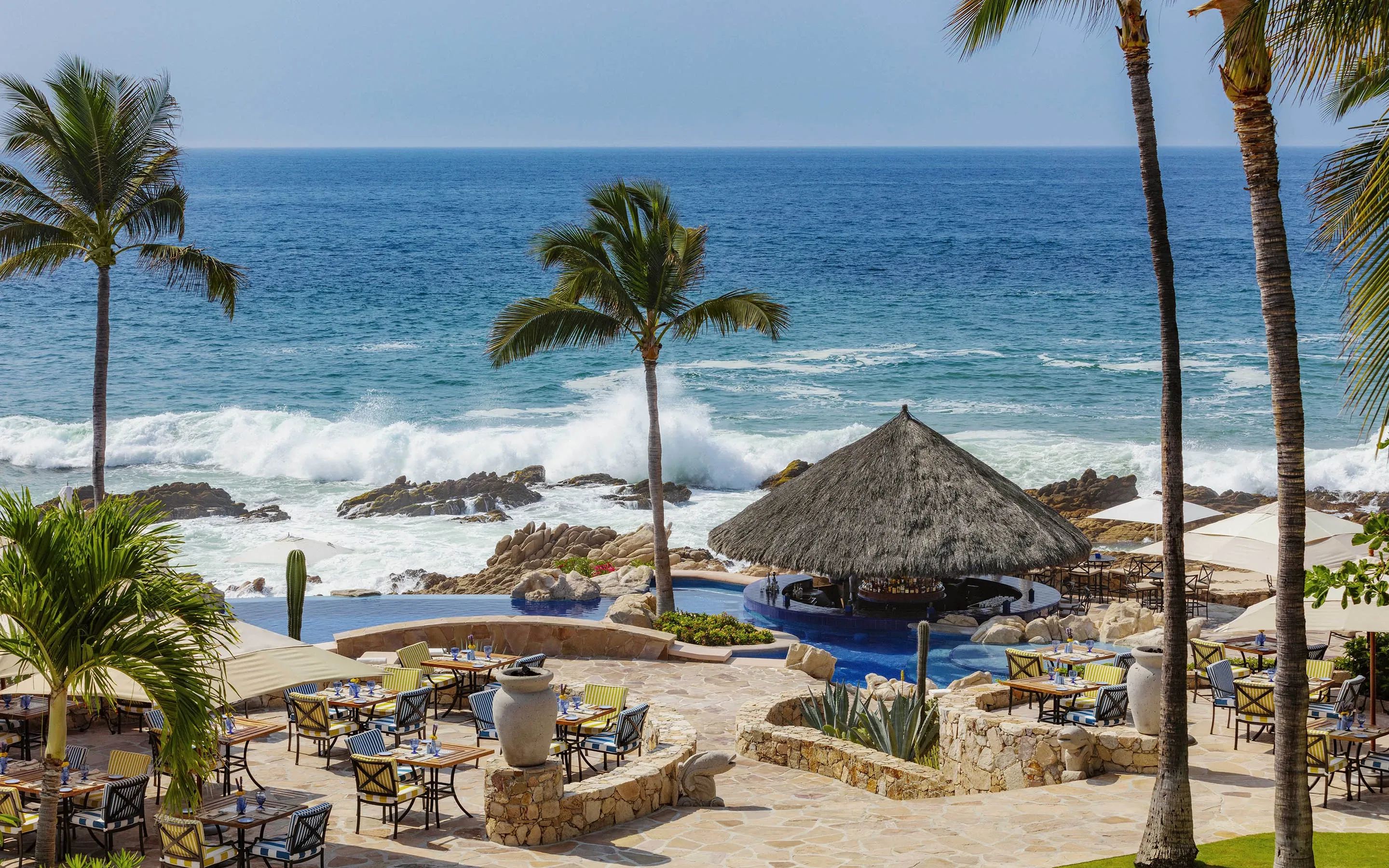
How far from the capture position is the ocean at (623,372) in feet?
148

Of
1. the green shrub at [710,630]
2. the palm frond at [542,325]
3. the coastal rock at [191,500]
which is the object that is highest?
the palm frond at [542,325]

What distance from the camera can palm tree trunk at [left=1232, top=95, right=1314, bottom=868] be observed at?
860cm

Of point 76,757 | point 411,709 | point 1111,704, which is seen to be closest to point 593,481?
point 411,709

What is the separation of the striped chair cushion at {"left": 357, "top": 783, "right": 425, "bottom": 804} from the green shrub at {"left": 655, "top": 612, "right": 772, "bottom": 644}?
876 cm

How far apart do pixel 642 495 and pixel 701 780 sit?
2738cm

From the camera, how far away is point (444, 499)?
131ft

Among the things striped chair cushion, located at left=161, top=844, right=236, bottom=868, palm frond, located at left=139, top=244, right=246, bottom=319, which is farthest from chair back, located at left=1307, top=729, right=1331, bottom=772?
palm frond, located at left=139, top=244, right=246, bottom=319

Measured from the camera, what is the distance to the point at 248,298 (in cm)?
7769

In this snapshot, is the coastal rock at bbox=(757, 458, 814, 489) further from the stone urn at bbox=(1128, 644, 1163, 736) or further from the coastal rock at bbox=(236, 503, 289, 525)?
the stone urn at bbox=(1128, 644, 1163, 736)

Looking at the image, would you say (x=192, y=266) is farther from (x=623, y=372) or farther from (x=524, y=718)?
(x=623, y=372)

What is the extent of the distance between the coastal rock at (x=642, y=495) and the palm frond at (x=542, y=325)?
56.1 feet

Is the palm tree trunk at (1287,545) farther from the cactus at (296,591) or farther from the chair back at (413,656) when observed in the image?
the cactus at (296,591)

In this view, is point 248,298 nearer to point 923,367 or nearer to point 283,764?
point 923,367

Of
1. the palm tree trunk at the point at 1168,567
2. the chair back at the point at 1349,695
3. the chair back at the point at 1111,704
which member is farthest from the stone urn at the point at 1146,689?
the palm tree trunk at the point at 1168,567
